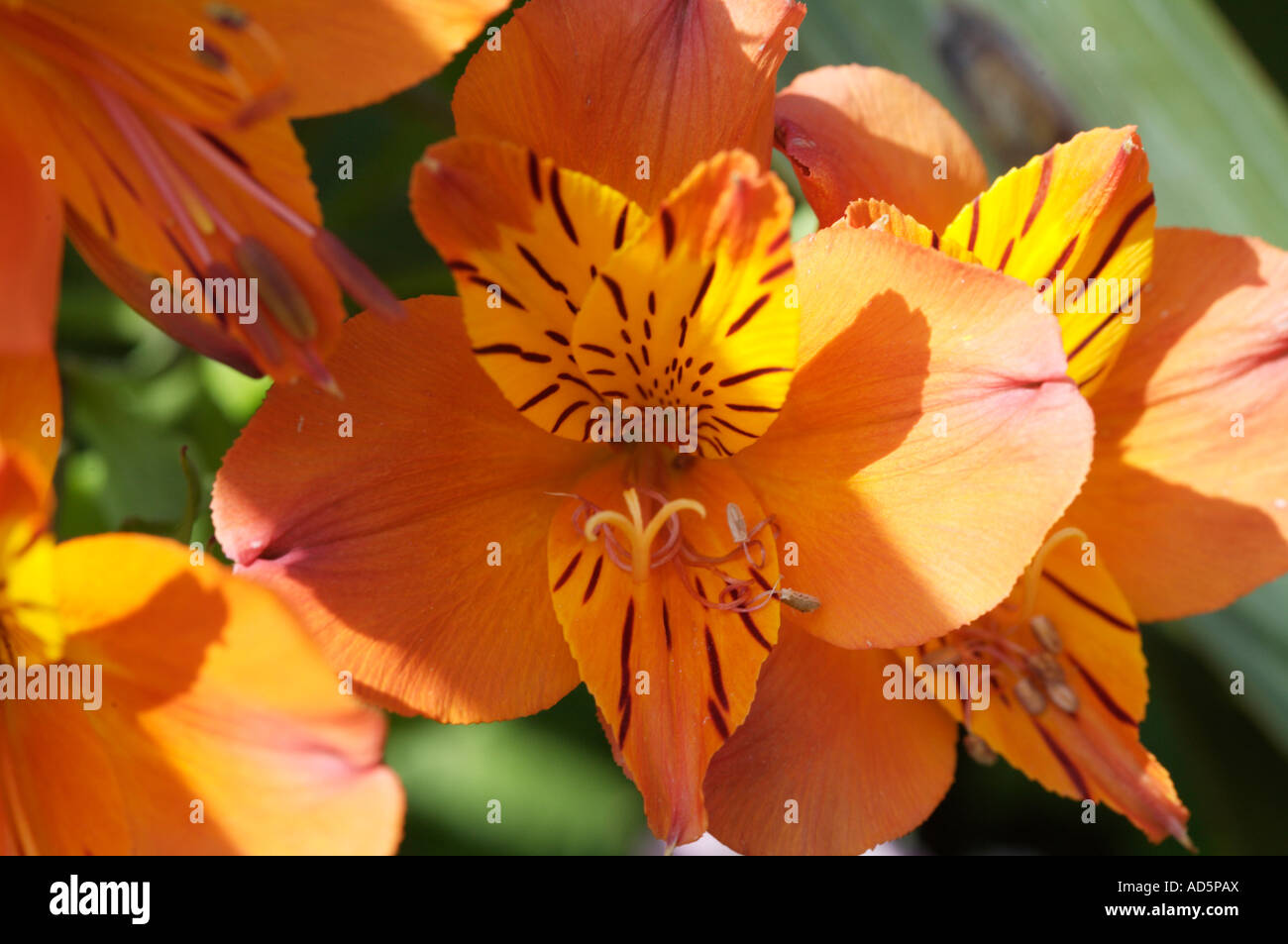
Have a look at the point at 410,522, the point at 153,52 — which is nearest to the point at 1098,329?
the point at 410,522

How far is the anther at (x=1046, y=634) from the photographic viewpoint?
0.75 m

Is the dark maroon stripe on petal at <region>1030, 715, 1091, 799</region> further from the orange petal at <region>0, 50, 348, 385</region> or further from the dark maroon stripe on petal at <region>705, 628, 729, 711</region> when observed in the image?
the orange petal at <region>0, 50, 348, 385</region>

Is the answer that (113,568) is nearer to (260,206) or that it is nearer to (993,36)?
(260,206)

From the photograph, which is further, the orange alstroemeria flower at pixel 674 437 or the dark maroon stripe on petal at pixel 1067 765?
the dark maroon stripe on petal at pixel 1067 765

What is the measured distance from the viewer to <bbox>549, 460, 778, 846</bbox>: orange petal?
608mm

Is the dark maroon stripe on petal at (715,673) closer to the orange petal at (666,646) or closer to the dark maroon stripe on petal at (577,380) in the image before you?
the orange petal at (666,646)

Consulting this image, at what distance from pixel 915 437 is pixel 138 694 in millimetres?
407

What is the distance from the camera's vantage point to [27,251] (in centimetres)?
51

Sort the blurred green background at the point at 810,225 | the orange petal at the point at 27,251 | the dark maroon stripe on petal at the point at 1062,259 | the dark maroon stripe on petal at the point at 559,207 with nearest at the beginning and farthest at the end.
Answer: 1. the orange petal at the point at 27,251
2. the dark maroon stripe on petal at the point at 559,207
3. the dark maroon stripe on petal at the point at 1062,259
4. the blurred green background at the point at 810,225

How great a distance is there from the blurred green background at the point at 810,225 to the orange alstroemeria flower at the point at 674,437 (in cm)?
18

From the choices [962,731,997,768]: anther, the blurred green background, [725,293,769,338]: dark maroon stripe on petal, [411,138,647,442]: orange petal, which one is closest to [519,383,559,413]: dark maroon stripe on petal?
[411,138,647,442]: orange petal

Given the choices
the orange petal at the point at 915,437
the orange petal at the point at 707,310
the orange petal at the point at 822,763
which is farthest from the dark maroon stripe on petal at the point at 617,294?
the orange petal at the point at 822,763

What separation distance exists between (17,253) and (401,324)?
196mm
